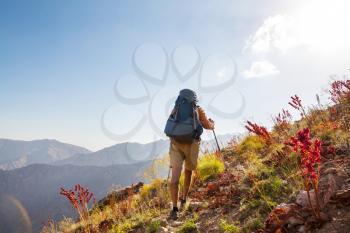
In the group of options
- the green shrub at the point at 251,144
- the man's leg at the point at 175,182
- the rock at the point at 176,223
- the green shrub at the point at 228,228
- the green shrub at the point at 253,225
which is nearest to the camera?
the green shrub at the point at 253,225

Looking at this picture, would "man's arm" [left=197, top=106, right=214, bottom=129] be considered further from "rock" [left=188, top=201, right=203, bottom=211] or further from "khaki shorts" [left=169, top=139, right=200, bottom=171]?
"rock" [left=188, top=201, right=203, bottom=211]

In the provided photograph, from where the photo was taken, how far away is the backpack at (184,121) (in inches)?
254

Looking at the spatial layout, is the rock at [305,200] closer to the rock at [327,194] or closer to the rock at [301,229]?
the rock at [327,194]

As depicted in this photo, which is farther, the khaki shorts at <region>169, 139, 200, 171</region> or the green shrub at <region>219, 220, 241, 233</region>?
the khaki shorts at <region>169, 139, 200, 171</region>

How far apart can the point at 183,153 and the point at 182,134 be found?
557mm

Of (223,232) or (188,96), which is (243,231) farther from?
(188,96)

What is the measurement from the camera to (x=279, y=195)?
206 inches

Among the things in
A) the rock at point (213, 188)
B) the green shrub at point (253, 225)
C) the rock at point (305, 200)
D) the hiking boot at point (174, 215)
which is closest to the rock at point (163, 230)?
the hiking boot at point (174, 215)

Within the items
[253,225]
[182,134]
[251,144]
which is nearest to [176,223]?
[182,134]

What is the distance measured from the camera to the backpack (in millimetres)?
6445

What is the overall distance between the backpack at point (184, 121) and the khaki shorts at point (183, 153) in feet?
0.47

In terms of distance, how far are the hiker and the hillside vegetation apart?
2.11 ft

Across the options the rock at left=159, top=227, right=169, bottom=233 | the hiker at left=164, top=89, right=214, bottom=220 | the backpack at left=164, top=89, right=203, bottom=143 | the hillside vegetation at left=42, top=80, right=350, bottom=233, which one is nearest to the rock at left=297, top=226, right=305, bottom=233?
the hillside vegetation at left=42, top=80, right=350, bottom=233

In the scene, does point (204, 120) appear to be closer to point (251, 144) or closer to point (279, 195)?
point (279, 195)
